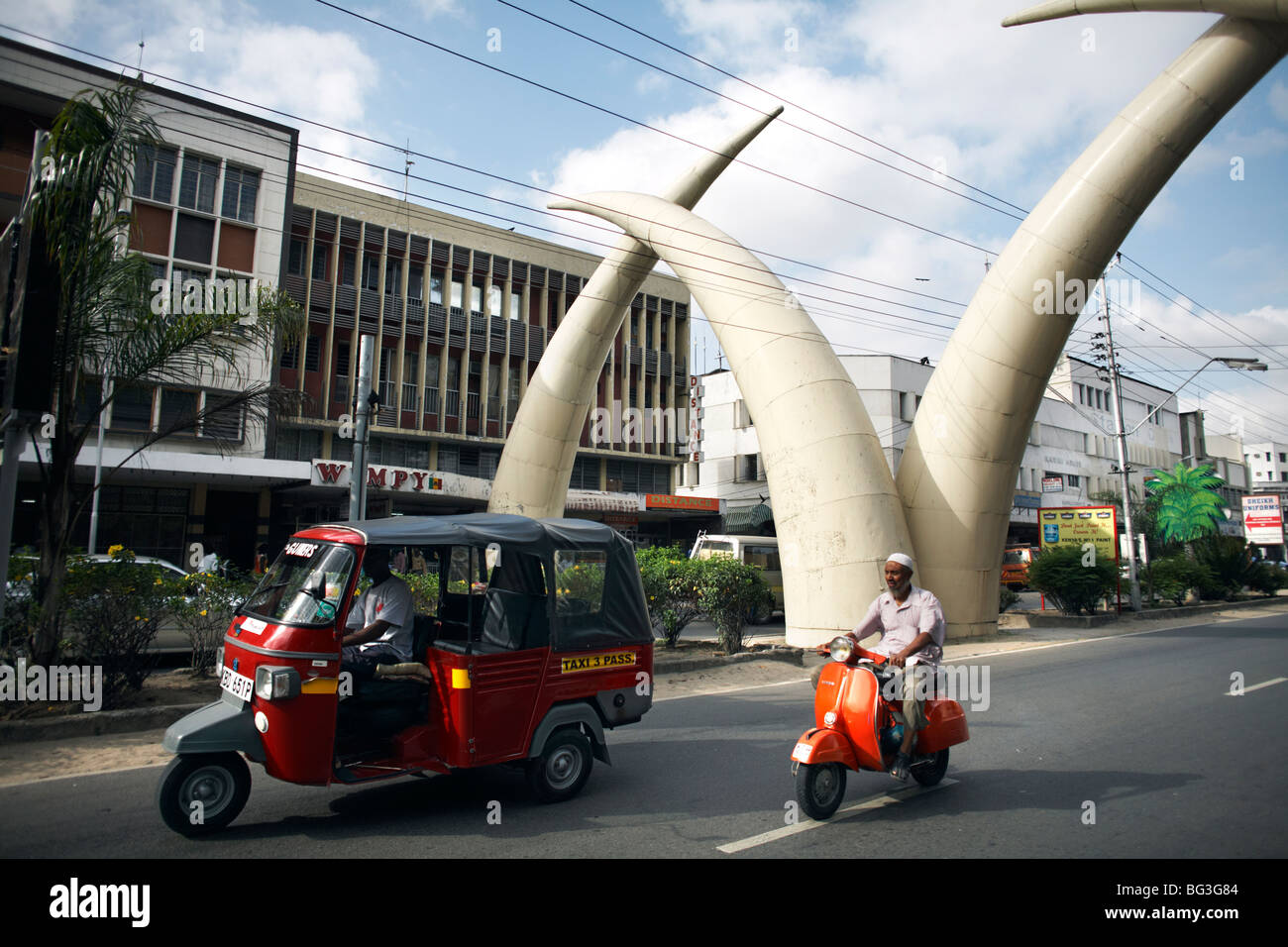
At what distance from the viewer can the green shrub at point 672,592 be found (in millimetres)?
13297

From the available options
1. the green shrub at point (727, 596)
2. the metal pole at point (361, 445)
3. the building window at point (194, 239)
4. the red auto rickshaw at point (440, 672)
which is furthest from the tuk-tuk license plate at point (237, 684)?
the building window at point (194, 239)

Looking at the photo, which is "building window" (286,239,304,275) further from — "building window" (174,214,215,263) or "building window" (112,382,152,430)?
"building window" (112,382,152,430)

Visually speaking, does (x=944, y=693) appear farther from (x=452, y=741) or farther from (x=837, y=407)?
(x=837, y=407)

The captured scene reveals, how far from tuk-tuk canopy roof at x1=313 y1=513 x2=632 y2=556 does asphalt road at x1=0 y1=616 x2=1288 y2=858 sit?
1803 millimetres

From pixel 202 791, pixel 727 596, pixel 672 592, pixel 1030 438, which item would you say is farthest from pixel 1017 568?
pixel 202 791

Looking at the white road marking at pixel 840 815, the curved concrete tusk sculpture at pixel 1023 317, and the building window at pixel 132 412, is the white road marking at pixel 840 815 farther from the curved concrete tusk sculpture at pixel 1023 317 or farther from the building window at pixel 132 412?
A: the building window at pixel 132 412

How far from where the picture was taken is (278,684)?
15.0ft

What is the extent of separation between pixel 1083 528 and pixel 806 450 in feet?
42.3

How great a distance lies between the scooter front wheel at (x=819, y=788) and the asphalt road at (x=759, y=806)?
96mm

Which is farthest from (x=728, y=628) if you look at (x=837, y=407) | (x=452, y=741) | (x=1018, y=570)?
(x=1018, y=570)

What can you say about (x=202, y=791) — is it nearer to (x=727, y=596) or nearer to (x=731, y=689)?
(x=731, y=689)

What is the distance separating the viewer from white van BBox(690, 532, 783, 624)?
855 inches

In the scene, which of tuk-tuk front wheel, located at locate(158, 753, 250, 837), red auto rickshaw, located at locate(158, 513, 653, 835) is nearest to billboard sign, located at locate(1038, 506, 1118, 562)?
red auto rickshaw, located at locate(158, 513, 653, 835)
